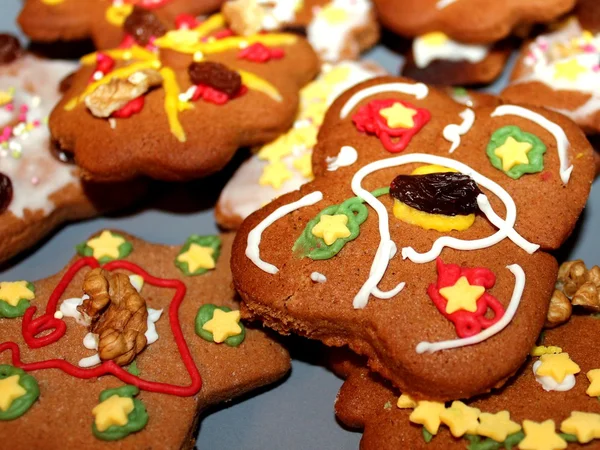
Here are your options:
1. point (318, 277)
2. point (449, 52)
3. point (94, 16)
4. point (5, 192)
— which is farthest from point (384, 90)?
point (5, 192)

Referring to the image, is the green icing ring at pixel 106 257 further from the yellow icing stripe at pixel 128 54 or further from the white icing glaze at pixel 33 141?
the yellow icing stripe at pixel 128 54

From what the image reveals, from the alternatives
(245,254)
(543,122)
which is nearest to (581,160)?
(543,122)

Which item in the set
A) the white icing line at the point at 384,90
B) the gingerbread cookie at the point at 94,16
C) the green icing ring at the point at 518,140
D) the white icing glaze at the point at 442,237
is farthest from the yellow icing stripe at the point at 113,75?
the green icing ring at the point at 518,140

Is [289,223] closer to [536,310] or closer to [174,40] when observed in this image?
[536,310]

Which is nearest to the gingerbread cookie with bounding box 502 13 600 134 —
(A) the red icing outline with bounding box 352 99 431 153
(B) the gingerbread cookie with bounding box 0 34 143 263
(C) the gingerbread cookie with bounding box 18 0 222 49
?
(A) the red icing outline with bounding box 352 99 431 153

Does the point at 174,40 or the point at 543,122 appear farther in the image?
the point at 174,40

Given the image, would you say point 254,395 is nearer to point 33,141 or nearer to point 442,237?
point 442,237
